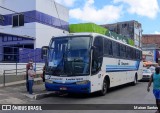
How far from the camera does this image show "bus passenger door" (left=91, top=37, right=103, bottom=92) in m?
16.0

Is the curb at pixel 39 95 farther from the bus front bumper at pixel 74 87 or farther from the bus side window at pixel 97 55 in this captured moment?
the bus side window at pixel 97 55

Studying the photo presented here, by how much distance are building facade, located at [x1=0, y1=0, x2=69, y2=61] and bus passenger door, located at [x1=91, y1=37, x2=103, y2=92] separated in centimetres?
1830

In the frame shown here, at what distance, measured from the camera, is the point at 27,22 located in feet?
121

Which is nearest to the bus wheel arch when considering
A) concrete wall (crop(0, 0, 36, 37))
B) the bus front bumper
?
the bus front bumper

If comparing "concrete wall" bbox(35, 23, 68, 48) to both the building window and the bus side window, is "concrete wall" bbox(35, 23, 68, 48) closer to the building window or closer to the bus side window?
the building window

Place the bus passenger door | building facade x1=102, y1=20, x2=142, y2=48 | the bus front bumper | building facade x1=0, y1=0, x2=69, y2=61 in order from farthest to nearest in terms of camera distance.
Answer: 1. building facade x1=102, y1=20, x2=142, y2=48
2. building facade x1=0, y1=0, x2=69, y2=61
3. the bus passenger door
4. the bus front bumper

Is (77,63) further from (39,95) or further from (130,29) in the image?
(130,29)

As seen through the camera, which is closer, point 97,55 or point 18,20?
point 97,55

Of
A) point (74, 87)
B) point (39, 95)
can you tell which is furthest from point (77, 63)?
point (39, 95)

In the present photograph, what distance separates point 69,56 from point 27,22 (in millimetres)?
22104

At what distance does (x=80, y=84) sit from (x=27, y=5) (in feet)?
75.7

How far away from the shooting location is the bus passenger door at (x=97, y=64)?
16031 millimetres

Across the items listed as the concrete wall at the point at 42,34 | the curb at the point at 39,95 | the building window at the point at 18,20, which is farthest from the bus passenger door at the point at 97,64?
the building window at the point at 18,20

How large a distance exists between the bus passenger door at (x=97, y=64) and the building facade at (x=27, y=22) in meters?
18.3
